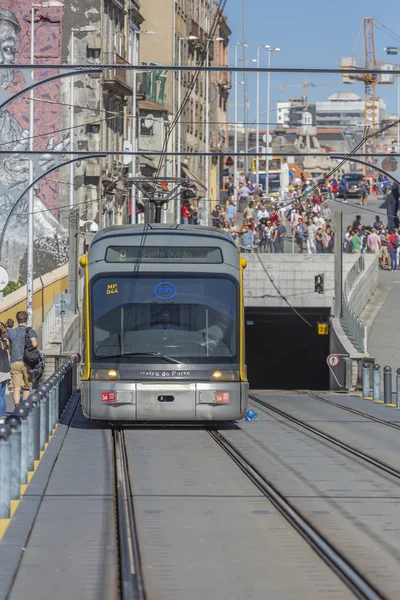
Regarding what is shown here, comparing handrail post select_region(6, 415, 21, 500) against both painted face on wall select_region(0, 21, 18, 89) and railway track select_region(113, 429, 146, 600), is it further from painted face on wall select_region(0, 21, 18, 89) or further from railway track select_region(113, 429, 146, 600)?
painted face on wall select_region(0, 21, 18, 89)

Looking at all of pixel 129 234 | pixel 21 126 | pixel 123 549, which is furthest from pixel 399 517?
pixel 21 126

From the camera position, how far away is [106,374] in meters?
20.1

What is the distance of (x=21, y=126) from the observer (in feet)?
188

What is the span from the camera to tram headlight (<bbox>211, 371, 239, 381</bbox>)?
2017cm

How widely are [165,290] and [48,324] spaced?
20295 mm

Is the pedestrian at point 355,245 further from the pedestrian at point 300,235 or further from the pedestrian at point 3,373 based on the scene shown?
the pedestrian at point 3,373

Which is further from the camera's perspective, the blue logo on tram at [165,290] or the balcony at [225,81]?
the balcony at [225,81]

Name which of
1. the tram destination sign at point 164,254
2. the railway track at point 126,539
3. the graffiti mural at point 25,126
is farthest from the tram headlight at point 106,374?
the graffiti mural at point 25,126

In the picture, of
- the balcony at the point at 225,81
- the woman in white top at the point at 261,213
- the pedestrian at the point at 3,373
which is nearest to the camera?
the pedestrian at the point at 3,373

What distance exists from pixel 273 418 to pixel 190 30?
71941mm

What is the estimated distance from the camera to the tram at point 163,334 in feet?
65.9

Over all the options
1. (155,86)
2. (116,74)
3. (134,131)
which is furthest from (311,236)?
(155,86)

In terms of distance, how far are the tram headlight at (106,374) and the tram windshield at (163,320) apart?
0.53ft

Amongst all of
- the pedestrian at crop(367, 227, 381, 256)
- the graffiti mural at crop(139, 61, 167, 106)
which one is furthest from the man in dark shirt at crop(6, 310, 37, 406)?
the graffiti mural at crop(139, 61, 167, 106)
